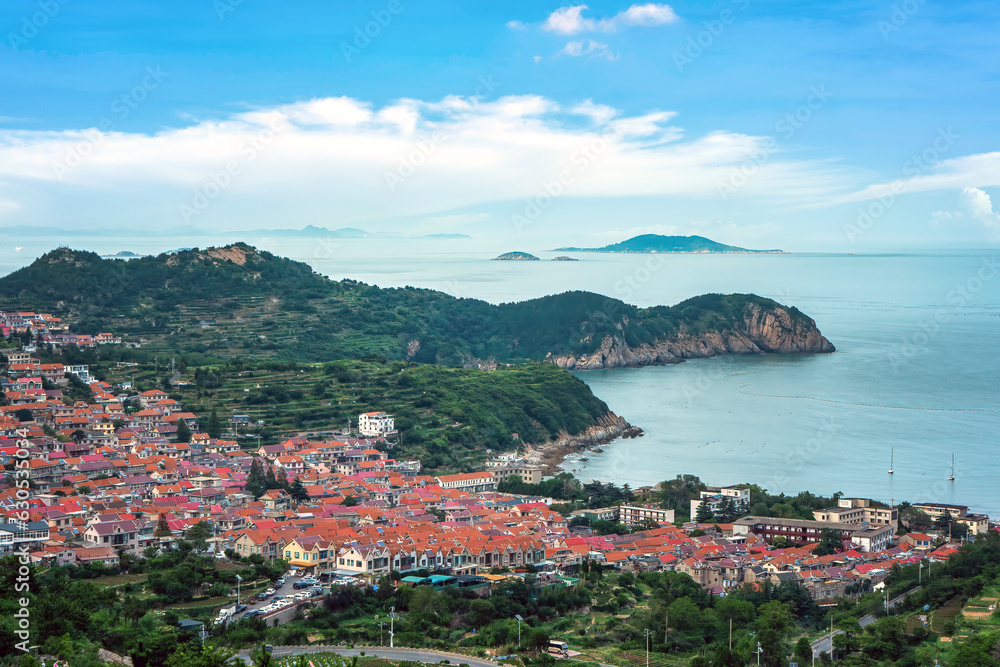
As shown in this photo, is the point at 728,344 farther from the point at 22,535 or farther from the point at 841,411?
the point at 22,535

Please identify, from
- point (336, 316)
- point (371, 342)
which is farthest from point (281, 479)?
point (336, 316)

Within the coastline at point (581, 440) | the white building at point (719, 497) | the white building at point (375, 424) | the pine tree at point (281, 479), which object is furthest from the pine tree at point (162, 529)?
the coastline at point (581, 440)

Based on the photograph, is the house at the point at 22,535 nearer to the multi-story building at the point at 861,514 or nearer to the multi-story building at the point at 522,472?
the multi-story building at the point at 522,472

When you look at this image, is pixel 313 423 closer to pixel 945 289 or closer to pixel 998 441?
pixel 998 441

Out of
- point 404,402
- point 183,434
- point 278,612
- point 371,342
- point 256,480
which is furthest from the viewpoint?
point 371,342

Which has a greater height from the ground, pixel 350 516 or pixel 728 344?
pixel 728 344

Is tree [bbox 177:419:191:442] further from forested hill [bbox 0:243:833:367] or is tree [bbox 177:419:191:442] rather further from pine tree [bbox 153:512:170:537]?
forested hill [bbox 0:243:833:367]

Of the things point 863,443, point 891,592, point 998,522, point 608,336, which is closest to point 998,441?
point 863,443
